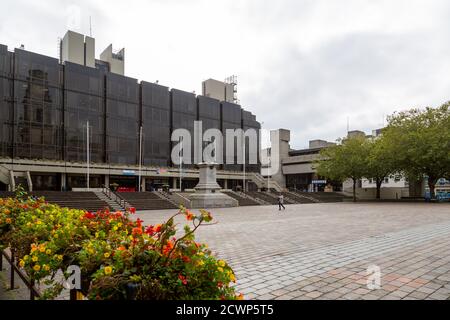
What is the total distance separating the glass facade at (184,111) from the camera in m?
62.8

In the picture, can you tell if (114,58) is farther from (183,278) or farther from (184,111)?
(183,278)

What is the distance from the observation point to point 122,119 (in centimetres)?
5562

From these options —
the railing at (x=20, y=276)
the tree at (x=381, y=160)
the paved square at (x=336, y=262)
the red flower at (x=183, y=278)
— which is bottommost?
the paved square at (x=336, y=262)

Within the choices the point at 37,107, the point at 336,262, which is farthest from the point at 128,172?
the point at 336,262

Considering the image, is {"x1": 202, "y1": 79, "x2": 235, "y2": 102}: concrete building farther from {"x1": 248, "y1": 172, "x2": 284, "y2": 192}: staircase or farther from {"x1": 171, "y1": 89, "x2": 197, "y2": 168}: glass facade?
{"x1": 248, "y1": 172, "x2": 284, "y2": 192}: staircase

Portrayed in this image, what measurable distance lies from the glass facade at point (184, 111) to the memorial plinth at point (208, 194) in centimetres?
2714

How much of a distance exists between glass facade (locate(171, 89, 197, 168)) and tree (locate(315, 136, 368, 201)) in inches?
1050

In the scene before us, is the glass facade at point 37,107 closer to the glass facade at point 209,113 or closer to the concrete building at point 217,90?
the glass facade at point 209,113

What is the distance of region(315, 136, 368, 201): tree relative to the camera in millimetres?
45938

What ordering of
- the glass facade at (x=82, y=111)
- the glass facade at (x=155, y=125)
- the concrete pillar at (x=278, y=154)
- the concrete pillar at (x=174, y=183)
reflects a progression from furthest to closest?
the concrete pillar at (x=278, y=154)
the concrete pillar at (x=174, y=183)
the glass facade at (x=155, y=125)
the glass facade at (x=82, y=111)

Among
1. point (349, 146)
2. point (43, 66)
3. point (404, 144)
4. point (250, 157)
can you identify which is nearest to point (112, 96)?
point (43, 66)

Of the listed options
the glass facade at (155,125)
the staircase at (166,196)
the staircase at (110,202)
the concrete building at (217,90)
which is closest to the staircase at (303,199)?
the staircase at (166,196)

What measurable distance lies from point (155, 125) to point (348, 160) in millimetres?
35148
